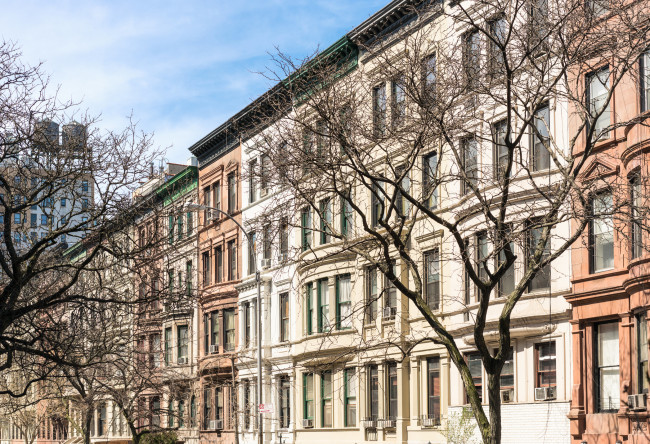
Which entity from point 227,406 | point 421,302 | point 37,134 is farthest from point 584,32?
point 227,406

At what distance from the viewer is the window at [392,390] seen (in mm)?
38250

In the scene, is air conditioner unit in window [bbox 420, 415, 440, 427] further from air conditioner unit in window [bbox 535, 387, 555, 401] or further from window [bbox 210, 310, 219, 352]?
window [bbox 210, 310, 219, 352]

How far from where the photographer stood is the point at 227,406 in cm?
5384

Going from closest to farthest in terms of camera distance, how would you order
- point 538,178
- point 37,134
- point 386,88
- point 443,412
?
point 37,134, point 538,178, point 443,412, point 386,88

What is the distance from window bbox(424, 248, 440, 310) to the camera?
116ft

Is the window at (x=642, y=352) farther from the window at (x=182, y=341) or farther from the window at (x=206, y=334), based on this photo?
the window at (x=182, y=341)

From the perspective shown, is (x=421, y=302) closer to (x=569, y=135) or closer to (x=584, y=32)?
(x=584, y=32)

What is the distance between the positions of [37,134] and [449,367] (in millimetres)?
16761

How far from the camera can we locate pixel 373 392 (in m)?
40.0

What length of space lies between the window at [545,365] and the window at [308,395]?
1642cm

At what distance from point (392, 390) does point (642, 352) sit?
14.2 meters

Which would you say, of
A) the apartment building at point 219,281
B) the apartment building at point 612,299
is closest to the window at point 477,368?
the apartment building at point 612,299

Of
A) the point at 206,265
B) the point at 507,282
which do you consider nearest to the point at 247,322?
the point at 206,265

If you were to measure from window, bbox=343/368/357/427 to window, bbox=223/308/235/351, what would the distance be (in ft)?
43.9
